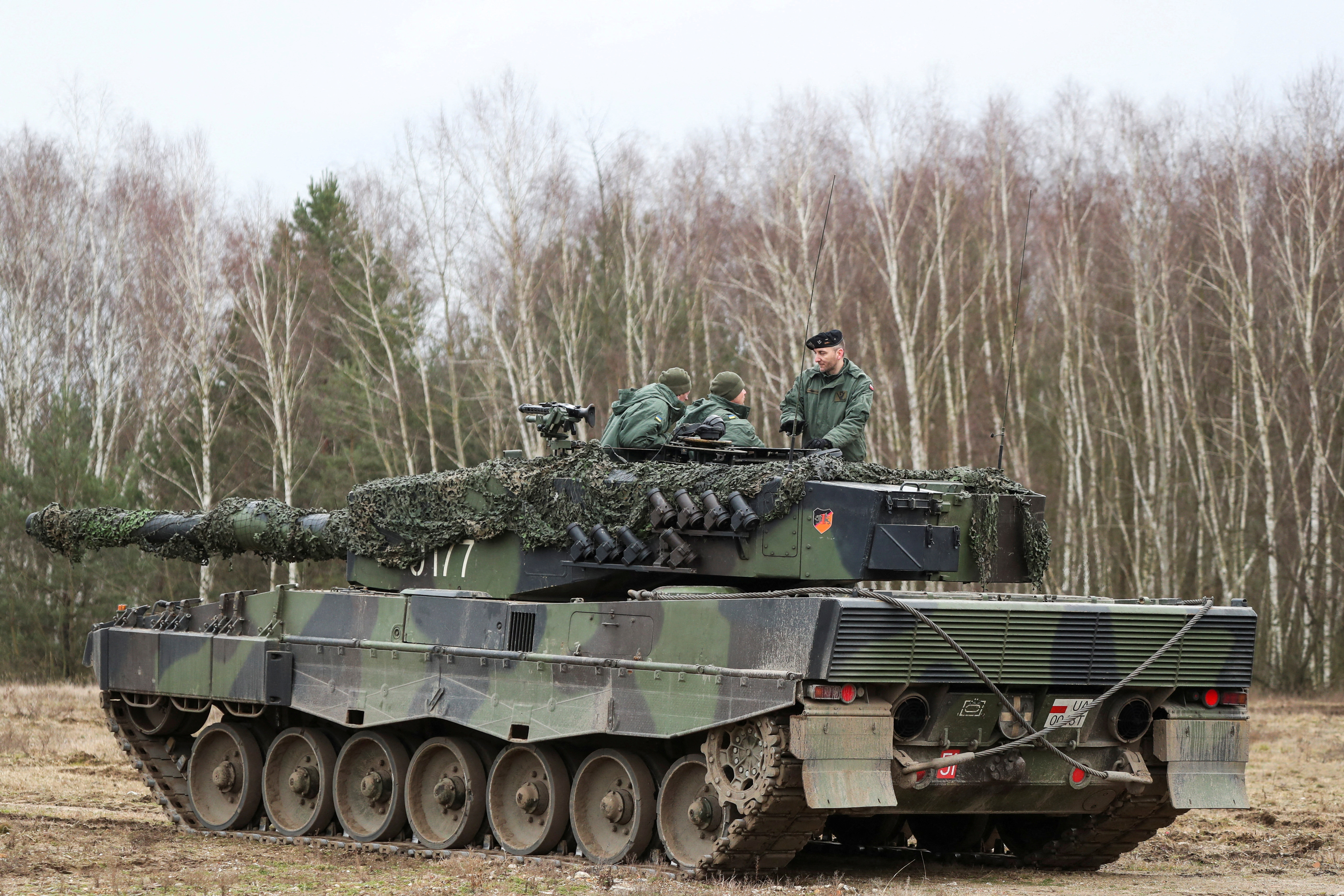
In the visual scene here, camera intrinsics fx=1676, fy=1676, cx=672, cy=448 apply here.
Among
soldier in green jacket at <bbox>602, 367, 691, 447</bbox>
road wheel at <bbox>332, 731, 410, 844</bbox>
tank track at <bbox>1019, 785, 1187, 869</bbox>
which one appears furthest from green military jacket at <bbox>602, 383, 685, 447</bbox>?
tank track at <bbox>1019, 785, 1187, 869</bbox>

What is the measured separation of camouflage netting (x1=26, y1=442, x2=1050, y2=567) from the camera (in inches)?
411

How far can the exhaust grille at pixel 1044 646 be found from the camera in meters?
9.12

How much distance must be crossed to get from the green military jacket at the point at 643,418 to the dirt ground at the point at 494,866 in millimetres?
2974

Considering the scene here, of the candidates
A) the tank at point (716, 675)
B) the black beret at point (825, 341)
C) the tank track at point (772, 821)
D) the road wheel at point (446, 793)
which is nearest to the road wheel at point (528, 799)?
the tank at point (716, 675)

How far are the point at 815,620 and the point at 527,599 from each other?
2955mm

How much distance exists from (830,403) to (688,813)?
3.09 meters

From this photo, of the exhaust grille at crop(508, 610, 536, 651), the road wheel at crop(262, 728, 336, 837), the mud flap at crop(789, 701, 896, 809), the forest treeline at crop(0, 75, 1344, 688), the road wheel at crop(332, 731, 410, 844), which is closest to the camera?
the mud flap at crop(789, 701, 896, 809)

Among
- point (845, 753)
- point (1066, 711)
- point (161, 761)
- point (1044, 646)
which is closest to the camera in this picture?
point (845, 753)

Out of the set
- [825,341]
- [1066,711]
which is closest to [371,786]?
[825,341]

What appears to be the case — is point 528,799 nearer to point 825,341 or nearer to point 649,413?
point 649,413

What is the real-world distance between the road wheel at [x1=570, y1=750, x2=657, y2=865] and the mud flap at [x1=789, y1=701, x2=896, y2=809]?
4.99 feet

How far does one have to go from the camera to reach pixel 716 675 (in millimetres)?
9516

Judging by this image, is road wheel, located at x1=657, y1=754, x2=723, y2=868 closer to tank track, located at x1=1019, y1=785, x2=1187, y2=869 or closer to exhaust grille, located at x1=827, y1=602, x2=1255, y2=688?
exhaust grille, located at x1=827, y1=602, x2=1255, y2=688

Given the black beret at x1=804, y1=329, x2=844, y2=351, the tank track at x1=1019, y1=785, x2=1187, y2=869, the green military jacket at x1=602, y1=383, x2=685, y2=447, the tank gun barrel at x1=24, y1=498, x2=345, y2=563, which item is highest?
the black beret at x1=804, y1=329, x2=844, y2=351
